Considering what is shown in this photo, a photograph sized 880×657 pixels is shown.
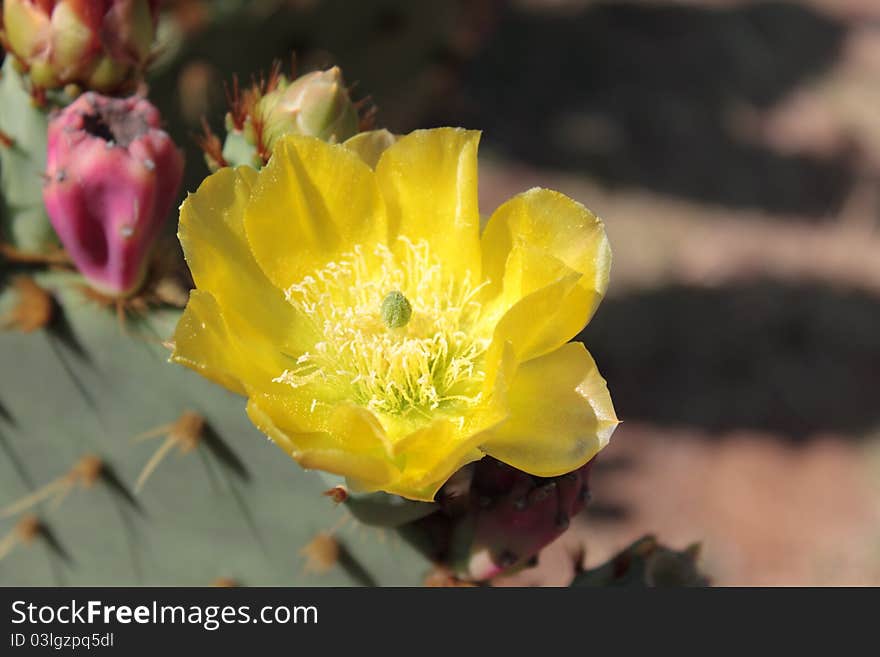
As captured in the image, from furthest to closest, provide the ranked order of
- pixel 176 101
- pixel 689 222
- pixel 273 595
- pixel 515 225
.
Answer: pixel 689 222, pixel 176 101, pixel 273 595, pixel 515 225

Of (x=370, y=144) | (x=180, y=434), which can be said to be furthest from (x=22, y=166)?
(x=370, y=144)

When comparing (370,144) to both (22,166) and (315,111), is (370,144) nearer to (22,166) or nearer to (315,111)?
(315,111)

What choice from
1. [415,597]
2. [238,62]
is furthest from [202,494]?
[238,62]

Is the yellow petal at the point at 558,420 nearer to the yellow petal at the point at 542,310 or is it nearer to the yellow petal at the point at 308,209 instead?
the yellow petal at the point at 542,310

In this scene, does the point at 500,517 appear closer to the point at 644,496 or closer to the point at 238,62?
the point at 238,62

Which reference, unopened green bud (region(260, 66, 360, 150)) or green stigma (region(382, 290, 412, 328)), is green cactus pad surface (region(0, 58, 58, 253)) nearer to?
unopened green bud (region(260, 66, 360, 150))

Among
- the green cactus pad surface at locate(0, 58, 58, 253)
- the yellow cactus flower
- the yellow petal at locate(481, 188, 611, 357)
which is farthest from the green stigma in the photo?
the green cactus pad surface at locate(0, 58, 58, 253)

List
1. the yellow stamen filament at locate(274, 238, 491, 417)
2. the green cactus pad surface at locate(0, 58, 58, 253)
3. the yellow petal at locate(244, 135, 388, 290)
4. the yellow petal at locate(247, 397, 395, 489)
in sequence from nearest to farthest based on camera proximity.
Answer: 1. the yellow petal at locate(247, 397, 395, 489)
2. the yellow petal at locate(244, 135, 388, 290)
3. the yellow stamen filament at locate(274, 238, 491, 417)
4. the green cactus pad surface at locate(0, 58, 58, 253)
